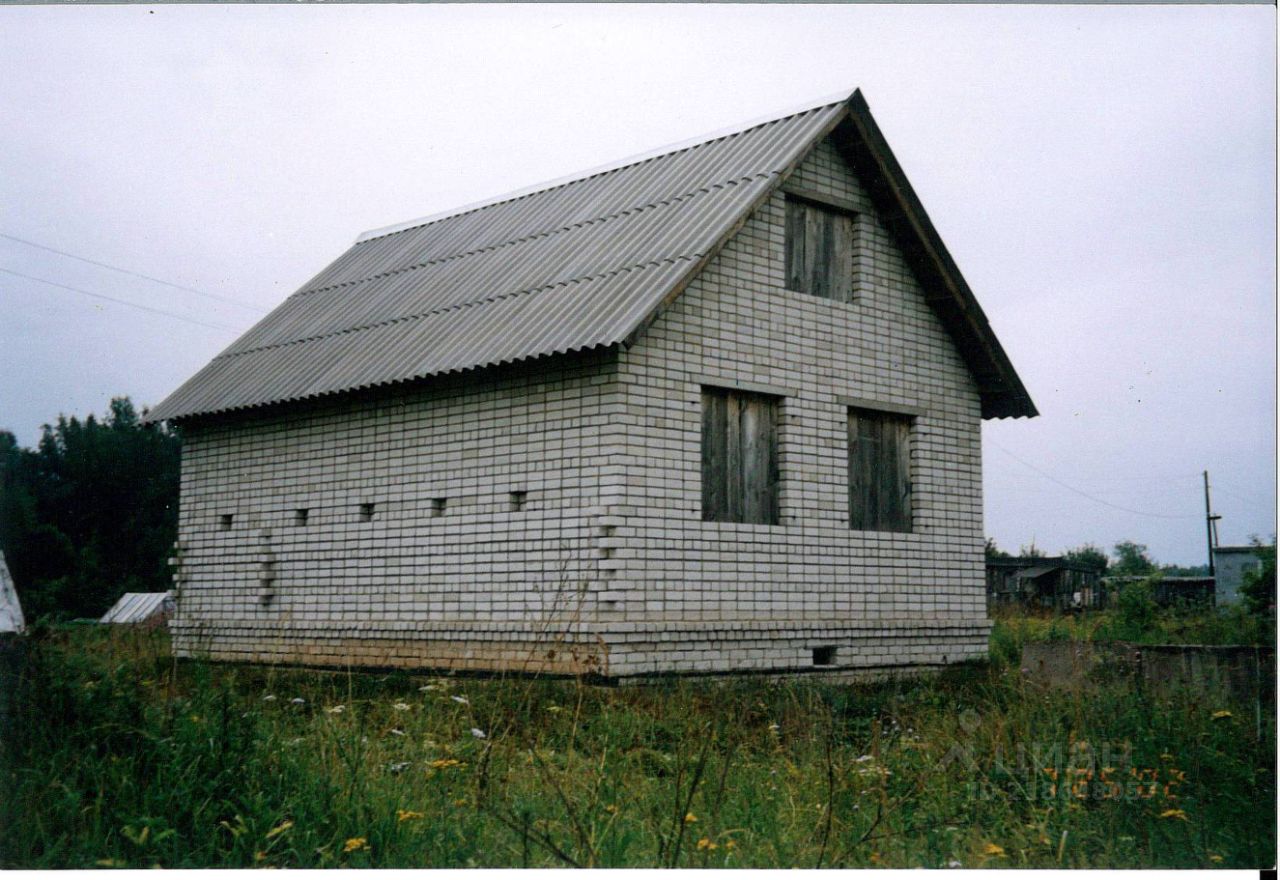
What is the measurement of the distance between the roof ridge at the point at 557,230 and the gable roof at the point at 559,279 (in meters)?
Answer: 0.03

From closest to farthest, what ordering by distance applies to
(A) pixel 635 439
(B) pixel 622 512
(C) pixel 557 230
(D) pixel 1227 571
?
(B) pixel 622 512 < (A) pixel 635 439 < (C) pixel 557 230 < (D) pixel 1227 571

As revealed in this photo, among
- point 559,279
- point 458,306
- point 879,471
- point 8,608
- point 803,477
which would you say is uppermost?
point 559,279

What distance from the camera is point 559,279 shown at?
523 inches

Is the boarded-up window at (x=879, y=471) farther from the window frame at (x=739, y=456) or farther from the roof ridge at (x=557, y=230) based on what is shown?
the roof ridge at (x=557, y=230)

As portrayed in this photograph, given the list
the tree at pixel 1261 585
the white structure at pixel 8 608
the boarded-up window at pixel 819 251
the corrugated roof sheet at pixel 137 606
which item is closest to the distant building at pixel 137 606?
the corrugated roof sheet at pixel 137 606

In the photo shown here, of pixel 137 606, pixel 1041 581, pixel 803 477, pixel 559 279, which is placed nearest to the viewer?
pixel 559 279

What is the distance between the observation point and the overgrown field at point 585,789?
5980 mm

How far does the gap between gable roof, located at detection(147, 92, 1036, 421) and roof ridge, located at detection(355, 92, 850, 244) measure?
4 centimetres

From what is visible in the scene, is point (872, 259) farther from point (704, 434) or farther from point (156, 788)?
point (156, 788)

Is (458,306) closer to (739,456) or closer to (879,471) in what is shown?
(739,456)

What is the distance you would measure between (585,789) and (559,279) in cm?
713

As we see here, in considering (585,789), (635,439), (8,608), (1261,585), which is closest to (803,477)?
(635,439)

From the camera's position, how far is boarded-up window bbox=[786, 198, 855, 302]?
13.9 m

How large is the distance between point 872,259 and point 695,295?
2841 millimetres
